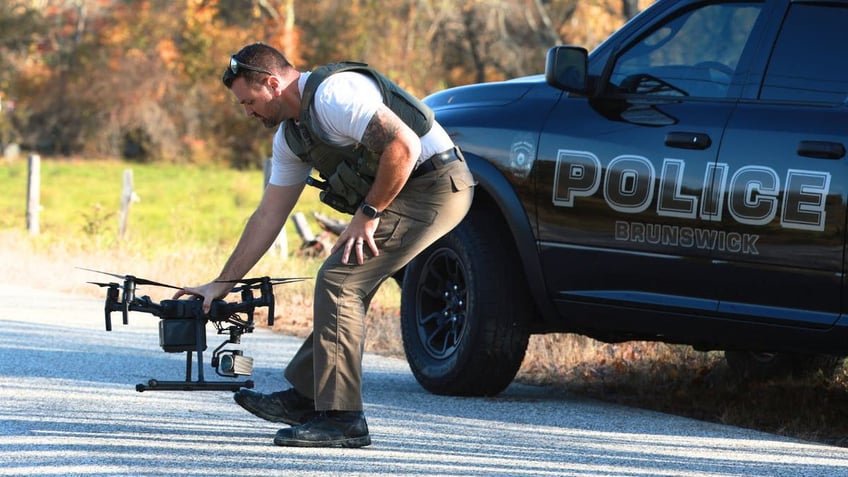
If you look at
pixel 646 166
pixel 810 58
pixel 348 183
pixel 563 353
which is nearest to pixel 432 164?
pixel 348 183

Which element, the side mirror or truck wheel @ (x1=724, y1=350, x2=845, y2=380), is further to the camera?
truck wheel @ (x1=724, y1=350, x2=845, y2=380)

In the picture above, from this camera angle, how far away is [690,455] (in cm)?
603

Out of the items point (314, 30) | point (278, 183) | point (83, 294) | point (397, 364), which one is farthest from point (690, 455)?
point (314, 30)

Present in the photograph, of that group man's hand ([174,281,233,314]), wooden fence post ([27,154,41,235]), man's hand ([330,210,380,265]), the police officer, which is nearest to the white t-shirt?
the police officer

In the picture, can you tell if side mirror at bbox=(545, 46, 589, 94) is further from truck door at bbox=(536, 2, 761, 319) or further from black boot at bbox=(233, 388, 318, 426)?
black boot at bbox=(233, 388, 318, 426)

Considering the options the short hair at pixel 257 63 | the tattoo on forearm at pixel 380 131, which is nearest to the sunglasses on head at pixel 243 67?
the short hair at pixel 257 63

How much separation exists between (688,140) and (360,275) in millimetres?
1515

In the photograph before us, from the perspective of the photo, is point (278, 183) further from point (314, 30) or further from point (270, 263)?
point (314, 30)

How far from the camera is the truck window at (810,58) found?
6.26m

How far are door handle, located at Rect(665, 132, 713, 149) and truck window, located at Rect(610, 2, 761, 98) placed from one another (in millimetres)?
244

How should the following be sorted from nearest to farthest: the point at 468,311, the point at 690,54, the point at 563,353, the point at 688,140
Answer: the point at 688,140
the point at 690,54
the point at 468,311
the point at 563,353

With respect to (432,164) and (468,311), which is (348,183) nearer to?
(432,164)

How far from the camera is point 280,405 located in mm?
6184

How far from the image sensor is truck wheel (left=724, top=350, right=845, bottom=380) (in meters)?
8.19
